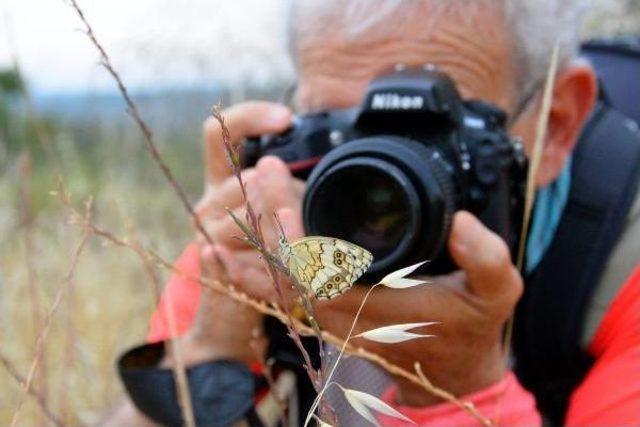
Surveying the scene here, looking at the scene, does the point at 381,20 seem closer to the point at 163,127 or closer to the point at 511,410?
the point at 511,410

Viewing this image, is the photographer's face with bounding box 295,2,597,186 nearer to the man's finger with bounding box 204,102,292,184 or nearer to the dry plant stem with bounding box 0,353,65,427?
the man's finger with bounding box 204,102,292,184

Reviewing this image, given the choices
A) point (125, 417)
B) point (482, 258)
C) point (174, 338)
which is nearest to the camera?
point (174, 338)

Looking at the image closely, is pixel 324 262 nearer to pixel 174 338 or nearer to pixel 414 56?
pixel 174 338

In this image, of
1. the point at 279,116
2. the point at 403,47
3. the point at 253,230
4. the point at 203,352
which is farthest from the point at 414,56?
the point at 253,230

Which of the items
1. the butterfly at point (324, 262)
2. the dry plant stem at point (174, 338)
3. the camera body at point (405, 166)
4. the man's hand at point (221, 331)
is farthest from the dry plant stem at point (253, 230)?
the man's hand at point (221, 331)

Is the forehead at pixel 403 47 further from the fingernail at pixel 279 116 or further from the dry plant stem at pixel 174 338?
the dry plant stem at pixel 174 338
